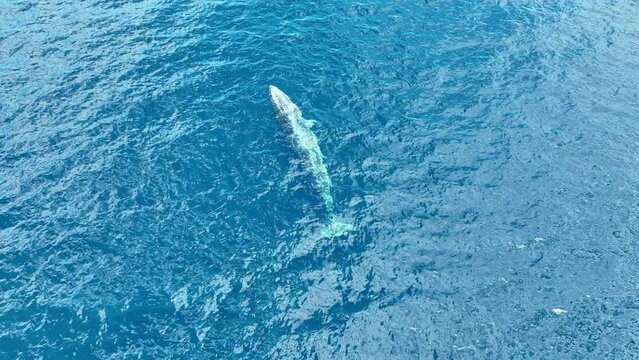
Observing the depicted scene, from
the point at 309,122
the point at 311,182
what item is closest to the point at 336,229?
the point at 311,182

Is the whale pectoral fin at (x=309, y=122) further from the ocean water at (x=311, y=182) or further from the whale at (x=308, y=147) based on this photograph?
the ocean water at (x=311, y=182)

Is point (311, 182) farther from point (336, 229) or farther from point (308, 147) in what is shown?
point (336, 229)

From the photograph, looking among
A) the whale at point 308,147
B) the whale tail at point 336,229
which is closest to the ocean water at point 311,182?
the whale tail at point 336,229

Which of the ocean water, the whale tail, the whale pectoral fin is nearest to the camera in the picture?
the ocean water

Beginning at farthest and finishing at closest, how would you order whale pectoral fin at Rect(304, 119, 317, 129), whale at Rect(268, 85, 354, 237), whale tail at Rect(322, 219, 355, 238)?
whale pectoral fin at Rect(304, 119, 317, 129)
whale at Rect(268, 85, 354, 237)
whale tail at Rect(322, 219, 355, 238)

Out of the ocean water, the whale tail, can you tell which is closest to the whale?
the whale tail

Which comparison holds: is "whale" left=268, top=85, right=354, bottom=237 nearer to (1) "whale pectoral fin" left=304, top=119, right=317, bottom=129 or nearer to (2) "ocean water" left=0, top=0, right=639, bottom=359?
(1) "whale pectoral fin" left=304, top=119, right=317, bottom=129

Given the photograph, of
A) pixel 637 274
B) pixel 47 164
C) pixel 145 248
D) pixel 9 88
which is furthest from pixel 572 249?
pixel 9 88
